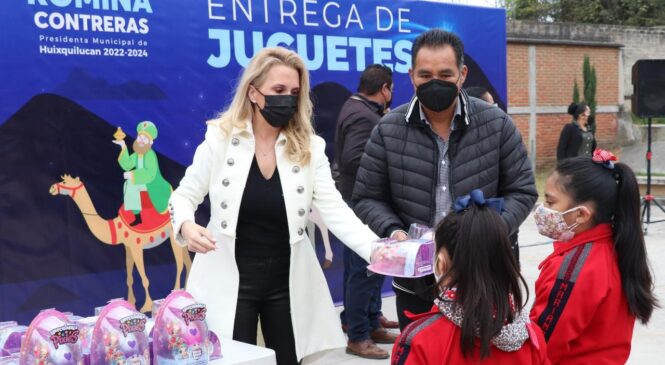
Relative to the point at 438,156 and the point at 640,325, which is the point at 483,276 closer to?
the point at 438,156

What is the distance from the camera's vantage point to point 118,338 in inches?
85.7

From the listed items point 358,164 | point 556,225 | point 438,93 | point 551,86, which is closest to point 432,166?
point 438,93

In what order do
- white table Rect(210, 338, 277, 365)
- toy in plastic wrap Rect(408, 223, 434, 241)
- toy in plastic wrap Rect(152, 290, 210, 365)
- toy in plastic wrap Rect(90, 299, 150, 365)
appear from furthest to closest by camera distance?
toy in plastic wrap Rect(408, 223, 434, 241) → white table Rect(210, 338, 277, 365) → toy in plastic wrap Rect(152, 290, 210, 365) → toy in plastic wrap Rect(90, 299, 150, 365)

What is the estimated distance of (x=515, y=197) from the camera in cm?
287

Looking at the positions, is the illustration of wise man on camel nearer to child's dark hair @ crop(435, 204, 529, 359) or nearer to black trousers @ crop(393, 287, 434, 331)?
black trousers @ crop(393, 287, 434, 331)

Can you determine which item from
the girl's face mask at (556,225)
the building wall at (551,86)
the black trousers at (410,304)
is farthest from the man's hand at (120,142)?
the building wall at (551,86)

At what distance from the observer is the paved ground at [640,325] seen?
515 cm

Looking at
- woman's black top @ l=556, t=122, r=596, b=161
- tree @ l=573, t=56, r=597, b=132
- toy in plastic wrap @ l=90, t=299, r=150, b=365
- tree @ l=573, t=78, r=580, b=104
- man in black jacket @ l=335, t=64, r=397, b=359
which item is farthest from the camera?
tree @ l=573, t=56, r=597, b=132

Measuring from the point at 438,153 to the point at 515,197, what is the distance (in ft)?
1.08

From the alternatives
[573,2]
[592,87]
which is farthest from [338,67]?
[573,2]

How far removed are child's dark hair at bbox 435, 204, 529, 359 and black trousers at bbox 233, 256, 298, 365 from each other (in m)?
0.95

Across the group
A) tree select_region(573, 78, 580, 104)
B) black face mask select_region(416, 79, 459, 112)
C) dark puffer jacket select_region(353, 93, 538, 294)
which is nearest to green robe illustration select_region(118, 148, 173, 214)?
dark puffer jacket select_region(353, 93, 538, 294)

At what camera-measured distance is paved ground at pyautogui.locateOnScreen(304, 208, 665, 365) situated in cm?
515

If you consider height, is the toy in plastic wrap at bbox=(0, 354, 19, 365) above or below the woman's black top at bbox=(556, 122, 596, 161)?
above
